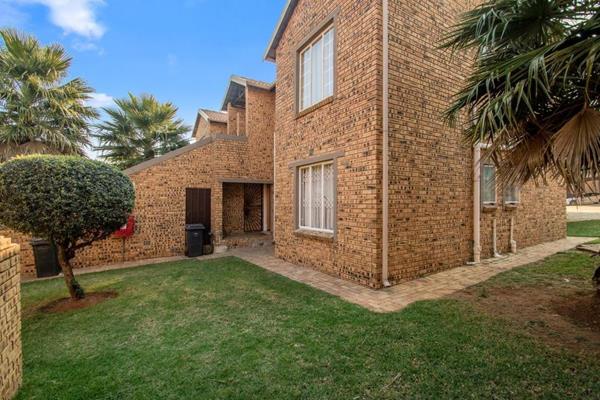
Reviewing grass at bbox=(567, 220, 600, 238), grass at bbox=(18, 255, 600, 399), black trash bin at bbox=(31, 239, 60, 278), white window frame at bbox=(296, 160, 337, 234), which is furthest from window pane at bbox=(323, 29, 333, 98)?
grass at bbox=(567, 220, 600, 238)

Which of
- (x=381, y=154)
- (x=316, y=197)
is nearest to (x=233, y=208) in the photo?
(x=316, y=197)

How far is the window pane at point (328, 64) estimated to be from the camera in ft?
23.7

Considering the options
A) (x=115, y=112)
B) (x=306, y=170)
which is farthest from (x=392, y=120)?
(x=115, y=112)

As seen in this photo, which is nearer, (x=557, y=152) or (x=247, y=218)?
(x=557, y=152)

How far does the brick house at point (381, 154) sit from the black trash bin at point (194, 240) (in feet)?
11.9

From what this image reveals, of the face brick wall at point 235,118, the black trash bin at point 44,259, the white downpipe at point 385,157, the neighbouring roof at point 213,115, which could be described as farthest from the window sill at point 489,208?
the neighbouring roof at point 213,115

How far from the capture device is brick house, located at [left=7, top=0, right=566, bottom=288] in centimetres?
591

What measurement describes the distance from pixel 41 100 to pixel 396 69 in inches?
496

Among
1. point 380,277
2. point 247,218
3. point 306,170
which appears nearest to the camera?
point 380,277

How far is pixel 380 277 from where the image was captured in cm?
579

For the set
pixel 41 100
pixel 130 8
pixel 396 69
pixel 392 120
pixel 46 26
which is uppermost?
pixel 130 8

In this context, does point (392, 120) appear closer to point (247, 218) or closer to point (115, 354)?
point (115, 354)

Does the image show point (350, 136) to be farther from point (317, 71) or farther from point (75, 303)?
point (75, 303)

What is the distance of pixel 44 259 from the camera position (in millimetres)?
7812
